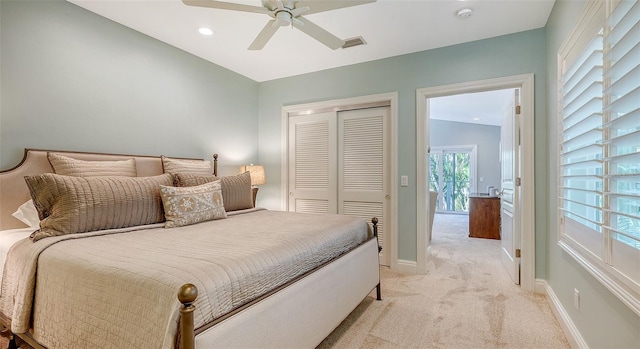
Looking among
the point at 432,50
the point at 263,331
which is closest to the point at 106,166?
the point at 263,331

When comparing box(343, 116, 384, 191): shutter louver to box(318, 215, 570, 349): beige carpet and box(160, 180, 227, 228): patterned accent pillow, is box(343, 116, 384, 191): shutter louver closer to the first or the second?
box(318, 215, 570, 349): beige carpet

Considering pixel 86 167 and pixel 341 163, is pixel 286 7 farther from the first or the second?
pixel 341 163

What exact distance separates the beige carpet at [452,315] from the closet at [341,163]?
0.82m

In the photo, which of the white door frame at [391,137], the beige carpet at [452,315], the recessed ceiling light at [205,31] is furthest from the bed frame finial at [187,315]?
the white door frame at [391,137]

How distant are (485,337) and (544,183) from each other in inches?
62.2

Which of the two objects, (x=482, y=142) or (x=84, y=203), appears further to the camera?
(x=482, y=142)

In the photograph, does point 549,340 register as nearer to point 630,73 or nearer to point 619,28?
point 630,73

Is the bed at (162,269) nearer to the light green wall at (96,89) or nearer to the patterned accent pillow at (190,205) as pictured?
the patterned accent pillow at (190,205)

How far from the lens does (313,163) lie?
4.03 m

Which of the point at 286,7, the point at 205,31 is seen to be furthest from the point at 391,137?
the point at 205,31

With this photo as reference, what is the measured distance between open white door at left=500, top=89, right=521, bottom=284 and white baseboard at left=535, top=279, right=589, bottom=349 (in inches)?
9.0

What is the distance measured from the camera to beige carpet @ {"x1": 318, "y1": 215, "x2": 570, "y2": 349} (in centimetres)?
194

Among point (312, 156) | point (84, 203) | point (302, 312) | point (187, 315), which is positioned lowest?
point (302, 312)

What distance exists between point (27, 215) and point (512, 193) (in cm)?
426
